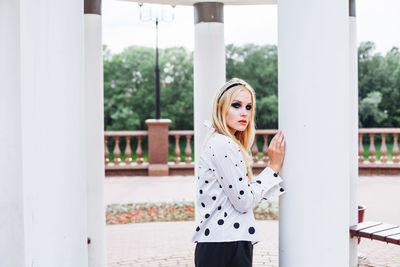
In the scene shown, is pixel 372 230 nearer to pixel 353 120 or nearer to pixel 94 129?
pixel 353 120

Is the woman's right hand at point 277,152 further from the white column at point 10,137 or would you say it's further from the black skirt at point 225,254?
the white column at point 10,137

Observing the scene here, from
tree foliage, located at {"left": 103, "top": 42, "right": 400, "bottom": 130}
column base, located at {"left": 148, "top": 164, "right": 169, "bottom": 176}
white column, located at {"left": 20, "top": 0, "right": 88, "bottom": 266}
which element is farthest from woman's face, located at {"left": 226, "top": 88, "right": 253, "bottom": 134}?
tree foliage, located at {"left": 103, "top": 42, "right": 400, "bottom": 130}

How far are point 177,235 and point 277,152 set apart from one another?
5465mm

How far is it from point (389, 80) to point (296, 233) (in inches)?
1064

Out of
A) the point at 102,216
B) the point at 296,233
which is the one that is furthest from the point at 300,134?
the point at 102,216

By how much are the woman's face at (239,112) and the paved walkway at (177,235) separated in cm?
365

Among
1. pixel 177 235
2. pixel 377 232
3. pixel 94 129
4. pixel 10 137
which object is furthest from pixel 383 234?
pixel 10 137

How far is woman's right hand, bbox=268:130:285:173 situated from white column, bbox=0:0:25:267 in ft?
7.09

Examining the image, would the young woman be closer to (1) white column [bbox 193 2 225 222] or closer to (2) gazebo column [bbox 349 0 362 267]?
(2) gazebo column [bbox 349 0 362 267]

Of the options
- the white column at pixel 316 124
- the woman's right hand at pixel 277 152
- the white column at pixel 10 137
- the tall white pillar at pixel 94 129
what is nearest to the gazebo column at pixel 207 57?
the tall white pillar at pixel 94 129

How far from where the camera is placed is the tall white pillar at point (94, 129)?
5320 mm

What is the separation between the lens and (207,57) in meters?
6.69

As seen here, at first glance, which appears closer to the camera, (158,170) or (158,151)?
(158,170)

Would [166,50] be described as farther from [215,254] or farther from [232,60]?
[215,254]
